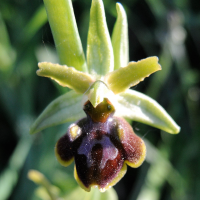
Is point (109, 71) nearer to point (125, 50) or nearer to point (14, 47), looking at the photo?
point (125, 50)

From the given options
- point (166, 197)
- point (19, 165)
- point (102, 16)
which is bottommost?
point (166, 197)

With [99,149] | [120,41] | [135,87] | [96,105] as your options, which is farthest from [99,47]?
Answer: [135,87]

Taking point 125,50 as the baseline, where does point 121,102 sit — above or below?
below

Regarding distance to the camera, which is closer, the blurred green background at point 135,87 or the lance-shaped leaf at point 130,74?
the lance-shaped leaf at point 130,74

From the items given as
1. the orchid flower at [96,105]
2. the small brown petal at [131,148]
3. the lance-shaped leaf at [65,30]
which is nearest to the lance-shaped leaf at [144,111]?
the orchid flower at [96,105]

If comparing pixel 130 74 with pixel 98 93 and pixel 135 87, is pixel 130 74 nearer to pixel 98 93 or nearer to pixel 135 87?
pixel 98 93

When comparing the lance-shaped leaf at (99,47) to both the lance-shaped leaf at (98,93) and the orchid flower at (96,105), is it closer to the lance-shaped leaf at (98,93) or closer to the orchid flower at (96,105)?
the orchid flower at (96,105)

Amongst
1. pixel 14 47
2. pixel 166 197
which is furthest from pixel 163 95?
pixel 14 47
